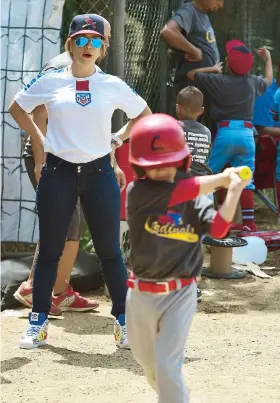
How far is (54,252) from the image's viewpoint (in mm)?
4715

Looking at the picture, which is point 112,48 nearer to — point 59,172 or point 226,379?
point 59,172

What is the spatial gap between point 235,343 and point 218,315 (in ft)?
2.62

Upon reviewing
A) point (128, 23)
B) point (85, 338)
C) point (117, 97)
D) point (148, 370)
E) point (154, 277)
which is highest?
point (128, 23)

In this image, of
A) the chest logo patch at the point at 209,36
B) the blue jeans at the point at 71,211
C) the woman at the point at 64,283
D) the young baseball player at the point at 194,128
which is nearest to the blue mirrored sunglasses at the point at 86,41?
the blue jeans at the point at 71,211

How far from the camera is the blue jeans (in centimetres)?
461

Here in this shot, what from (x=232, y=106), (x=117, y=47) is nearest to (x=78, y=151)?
(x=117, y=47)

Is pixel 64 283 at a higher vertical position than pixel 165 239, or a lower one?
lower

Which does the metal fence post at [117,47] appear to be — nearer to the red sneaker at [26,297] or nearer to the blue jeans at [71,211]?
the red sneaker at [26,297]

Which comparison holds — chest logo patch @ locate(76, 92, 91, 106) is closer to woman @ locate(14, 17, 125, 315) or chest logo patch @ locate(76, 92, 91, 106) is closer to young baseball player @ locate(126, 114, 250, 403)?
woman @ locate(14, 17, 125, 315)

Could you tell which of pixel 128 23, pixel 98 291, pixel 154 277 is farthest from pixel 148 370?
pixel 128 23

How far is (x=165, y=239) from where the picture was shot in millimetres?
3172

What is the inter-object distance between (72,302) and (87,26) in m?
1.96

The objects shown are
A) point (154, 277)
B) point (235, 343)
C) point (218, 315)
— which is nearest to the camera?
point (154, 277)

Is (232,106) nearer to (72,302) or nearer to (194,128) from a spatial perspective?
(194,128)
